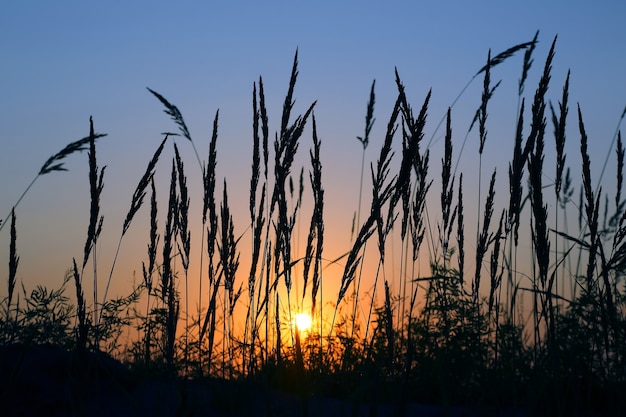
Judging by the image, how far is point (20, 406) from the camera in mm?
2496

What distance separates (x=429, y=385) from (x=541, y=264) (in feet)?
3.39

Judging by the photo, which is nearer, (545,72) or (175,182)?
(545,72)

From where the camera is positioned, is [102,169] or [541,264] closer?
[541,264]

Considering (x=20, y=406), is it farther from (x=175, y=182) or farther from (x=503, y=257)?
(x=503, y=257)

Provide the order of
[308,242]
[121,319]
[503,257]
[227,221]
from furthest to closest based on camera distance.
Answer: [121,319] < [503,257] < [227,221] < [308,242]

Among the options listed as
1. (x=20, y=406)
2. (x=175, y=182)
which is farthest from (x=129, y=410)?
(x=175, y=182)

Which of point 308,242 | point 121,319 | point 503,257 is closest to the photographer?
point 308,242

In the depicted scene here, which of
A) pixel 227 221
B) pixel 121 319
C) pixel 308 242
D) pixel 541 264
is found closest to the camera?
pixel 541 264

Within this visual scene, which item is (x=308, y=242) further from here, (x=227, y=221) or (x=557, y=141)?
(x=557, y=141)

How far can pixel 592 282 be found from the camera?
2908 mm

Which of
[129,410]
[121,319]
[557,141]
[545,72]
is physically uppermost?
[545,72]

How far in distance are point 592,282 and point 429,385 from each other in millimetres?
926

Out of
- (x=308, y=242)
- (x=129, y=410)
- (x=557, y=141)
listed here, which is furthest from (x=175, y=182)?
(x=557, y=141)

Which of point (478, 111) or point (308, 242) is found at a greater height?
point (478, 111)
